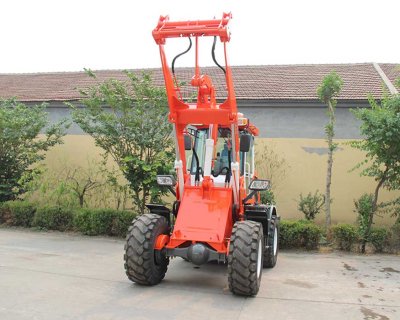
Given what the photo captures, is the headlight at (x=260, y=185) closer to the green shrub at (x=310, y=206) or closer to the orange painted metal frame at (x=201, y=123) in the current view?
the orange painted metal frame at (x=201, y=123)

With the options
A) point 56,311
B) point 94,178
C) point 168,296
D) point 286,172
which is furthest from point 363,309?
point 94,178

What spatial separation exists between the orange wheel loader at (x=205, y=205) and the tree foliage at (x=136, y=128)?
3.49 metres

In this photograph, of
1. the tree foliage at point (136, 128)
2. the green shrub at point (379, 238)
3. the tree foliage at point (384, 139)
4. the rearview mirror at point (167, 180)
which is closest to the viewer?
the rearview mirror at point (167, 180)

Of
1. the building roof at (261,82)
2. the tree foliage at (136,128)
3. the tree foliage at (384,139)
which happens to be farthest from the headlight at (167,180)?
the building roof at (261,82)

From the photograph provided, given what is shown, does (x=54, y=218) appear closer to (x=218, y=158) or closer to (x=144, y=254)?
(x=218, y=158)

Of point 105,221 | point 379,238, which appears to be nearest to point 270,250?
point 379,238

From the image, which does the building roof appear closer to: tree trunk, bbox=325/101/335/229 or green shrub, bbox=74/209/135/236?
tree trunk, bbox=325/101/335/229

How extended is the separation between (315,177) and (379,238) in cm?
333

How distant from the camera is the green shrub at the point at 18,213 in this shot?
42.6 feet

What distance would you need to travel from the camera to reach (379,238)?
10336 mm

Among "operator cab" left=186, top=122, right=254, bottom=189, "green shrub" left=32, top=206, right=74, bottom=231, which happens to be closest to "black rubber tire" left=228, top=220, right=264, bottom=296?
"operator cab" left=186, top=122, right=254, bottom=189

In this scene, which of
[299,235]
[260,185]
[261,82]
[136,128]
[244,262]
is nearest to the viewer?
[244,262]

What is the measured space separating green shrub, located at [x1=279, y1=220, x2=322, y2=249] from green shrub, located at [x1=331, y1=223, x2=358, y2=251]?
15.2 inches

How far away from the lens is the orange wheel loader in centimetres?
621
